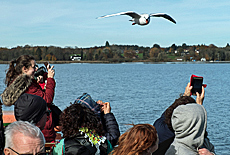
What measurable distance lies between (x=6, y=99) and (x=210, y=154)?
234 centimetres

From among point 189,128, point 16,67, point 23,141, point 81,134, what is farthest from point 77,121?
point 16,67

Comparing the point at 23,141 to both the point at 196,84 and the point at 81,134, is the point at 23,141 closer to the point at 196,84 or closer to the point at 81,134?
the point at 81,134

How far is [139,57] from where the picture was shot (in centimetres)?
19075

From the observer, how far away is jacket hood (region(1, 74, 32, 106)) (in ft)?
12.8

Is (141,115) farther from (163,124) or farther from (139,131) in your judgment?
(139,131)

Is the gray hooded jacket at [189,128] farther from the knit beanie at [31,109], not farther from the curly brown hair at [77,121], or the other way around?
the knit beanie at [31,109]

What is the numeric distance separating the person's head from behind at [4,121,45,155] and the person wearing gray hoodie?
1204mm

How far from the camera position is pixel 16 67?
4.40m

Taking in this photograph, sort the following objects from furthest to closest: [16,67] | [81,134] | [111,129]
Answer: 1. [16,67]
2. [111,129]
3. [81,134]

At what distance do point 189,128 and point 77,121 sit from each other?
97cm

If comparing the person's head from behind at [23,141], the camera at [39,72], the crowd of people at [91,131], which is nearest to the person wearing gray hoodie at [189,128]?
the crowd of people at [91,131]

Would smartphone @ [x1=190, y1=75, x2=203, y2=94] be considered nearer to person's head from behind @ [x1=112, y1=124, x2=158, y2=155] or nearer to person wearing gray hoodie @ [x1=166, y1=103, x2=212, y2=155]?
person wearing gray hoodie @ [x1=166, y1=103, x2=212, y2=155]

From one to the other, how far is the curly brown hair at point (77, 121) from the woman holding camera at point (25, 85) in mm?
1141

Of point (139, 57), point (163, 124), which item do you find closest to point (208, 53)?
point (139, 57)
